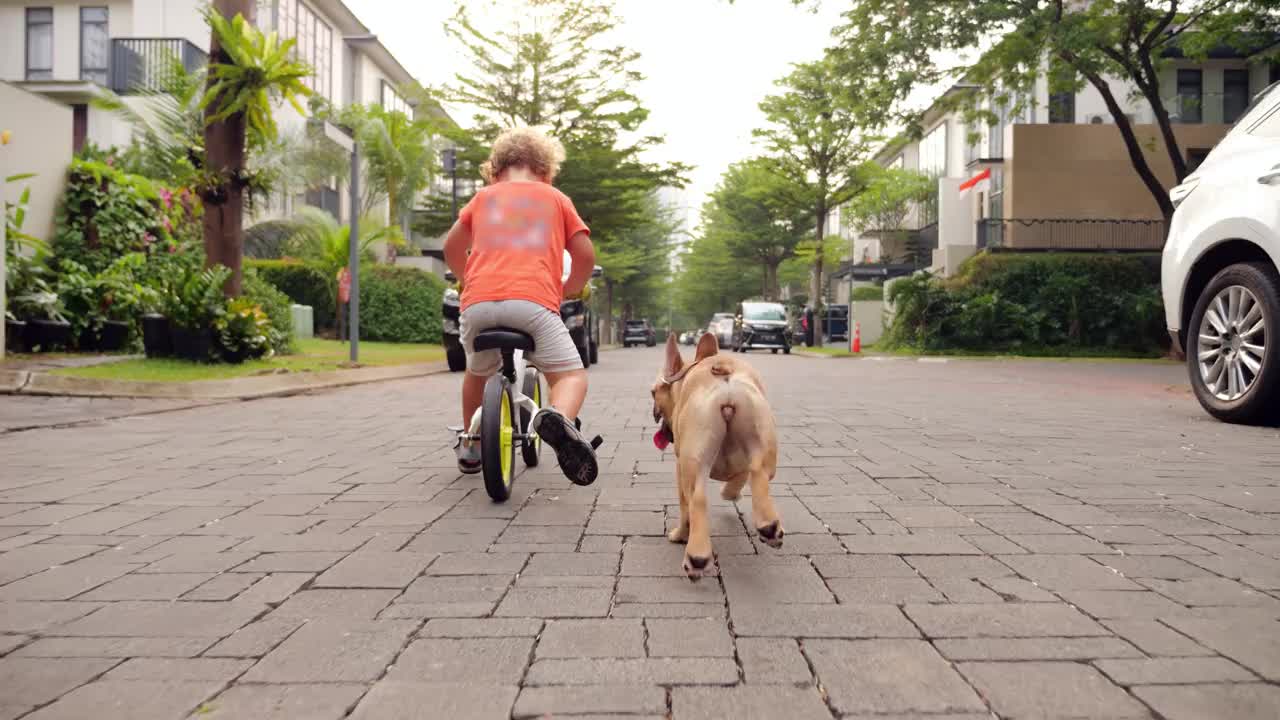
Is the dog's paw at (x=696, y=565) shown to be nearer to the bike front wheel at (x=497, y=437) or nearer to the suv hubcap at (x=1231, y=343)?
the bike front wheel at (x=497, y=437)

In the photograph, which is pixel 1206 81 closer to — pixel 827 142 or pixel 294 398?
pixel 827 142

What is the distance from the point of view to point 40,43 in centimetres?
2691

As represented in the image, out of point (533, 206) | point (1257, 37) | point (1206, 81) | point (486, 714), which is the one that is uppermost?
point (1206, 81)

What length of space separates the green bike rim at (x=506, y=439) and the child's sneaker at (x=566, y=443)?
357 mm

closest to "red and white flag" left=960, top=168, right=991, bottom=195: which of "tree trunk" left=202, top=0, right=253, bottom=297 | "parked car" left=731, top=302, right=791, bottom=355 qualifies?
"parked car" left=731, top=302, right=791, bottom=355

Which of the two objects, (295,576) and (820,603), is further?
(295,576)

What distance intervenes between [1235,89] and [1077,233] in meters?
11.2

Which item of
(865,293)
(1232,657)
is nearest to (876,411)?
(1232,657)

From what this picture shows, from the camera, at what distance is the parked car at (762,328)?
33.6 metres

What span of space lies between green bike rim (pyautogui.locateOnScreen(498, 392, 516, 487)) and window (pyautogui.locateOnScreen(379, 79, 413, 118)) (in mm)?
34708

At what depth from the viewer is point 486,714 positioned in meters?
2.00

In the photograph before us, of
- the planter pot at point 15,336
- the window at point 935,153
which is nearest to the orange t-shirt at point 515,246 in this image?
→ the planter pot at point 15,336

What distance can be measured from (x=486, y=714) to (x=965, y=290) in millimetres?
25753

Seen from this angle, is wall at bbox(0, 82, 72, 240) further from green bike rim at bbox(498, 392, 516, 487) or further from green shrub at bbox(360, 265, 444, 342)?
green bike rim at bbox(498, 392, 516, 487)
